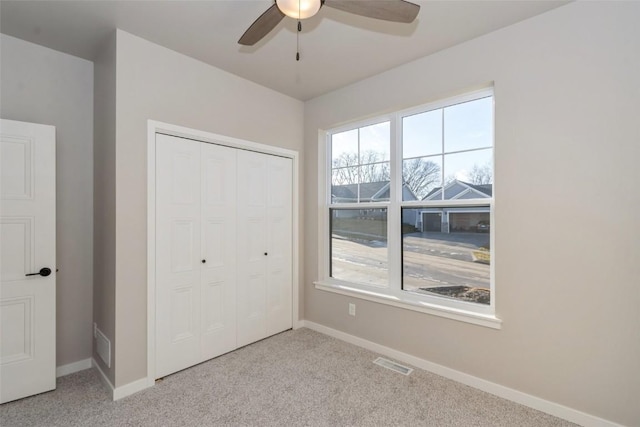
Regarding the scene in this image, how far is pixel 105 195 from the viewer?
95.3 inches

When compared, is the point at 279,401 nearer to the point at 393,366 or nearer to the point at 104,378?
the point at 393,366

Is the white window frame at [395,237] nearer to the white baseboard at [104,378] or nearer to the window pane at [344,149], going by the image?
the window pane at [344,149]

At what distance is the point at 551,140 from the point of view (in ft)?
6.74

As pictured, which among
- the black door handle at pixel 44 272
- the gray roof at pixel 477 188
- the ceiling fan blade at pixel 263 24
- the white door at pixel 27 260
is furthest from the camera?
the gray roof at pixel 477 188

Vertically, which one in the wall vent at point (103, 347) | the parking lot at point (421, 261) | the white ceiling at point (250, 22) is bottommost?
the wall vent at point (103, 347)

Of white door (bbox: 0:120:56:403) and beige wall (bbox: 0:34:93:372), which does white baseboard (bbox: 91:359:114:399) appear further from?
white door (bbox: 0:120:56:403)

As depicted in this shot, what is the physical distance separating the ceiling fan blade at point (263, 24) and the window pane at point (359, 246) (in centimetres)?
194

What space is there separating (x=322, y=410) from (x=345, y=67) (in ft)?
9.35

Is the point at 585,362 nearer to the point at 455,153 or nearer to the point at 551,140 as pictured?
the point at 551,140

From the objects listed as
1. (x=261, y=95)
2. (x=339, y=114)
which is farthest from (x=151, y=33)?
(x=339, y=114)

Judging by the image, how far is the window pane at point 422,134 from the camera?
8.85 ft

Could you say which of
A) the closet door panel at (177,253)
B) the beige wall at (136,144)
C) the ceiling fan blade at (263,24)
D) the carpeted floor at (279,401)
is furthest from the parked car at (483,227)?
the beige wall at (136,144)

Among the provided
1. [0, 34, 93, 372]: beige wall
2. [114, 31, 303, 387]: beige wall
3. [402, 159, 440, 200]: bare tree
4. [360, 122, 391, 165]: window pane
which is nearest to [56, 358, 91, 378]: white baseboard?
[0, 34, 93, 372]: beige wall

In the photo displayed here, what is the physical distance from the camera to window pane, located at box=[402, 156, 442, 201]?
269cm
